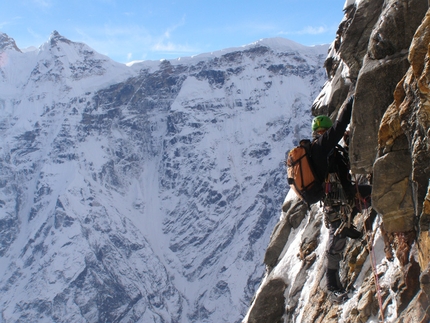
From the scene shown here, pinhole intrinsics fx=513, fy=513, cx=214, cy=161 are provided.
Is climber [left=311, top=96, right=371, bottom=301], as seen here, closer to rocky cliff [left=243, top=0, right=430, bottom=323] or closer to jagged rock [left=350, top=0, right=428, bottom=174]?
rocky cliff [left=243, top=0, right=430, bottom=323]

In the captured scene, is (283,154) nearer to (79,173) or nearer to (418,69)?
(79,173)

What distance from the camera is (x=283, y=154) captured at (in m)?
197

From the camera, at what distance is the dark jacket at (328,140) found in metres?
6.86

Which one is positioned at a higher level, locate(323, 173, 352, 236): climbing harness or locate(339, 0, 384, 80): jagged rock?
locate(339, 0, 384, 80): jagged rock

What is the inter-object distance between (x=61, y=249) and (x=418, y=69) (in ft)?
553

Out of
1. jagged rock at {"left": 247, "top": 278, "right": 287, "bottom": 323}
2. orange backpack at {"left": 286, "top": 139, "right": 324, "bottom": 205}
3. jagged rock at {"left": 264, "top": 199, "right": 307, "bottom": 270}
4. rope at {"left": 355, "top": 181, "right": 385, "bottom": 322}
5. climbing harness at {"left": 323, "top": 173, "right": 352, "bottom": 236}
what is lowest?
jagged rock at {"left": 247, "top": 278, "right": 287, "bottom": 323}

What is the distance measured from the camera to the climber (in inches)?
274

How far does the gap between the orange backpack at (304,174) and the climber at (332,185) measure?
9 cm

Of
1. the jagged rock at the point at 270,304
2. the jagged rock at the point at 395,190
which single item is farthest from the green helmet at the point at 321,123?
the jagged rock at the point at 270,304

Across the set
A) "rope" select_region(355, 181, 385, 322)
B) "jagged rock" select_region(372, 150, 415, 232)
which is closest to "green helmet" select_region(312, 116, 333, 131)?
"rope" select_region(355, 181, 385, 322)

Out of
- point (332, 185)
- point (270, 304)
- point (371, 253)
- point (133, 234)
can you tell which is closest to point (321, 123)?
point (332, 185)

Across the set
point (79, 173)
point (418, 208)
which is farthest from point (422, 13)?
point (79, 173)

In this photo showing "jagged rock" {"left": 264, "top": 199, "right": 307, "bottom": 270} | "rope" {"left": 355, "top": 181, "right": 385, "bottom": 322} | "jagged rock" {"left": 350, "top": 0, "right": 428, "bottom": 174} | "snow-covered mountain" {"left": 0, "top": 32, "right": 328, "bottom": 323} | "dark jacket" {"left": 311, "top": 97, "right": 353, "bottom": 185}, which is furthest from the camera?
"snow-covered mountain" {"left": 0, "top": 32, "right": 328, "bottom": 323}

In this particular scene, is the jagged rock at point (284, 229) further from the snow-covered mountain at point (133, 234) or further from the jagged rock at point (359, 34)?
the snow-covered mountain at point (133, 234)
